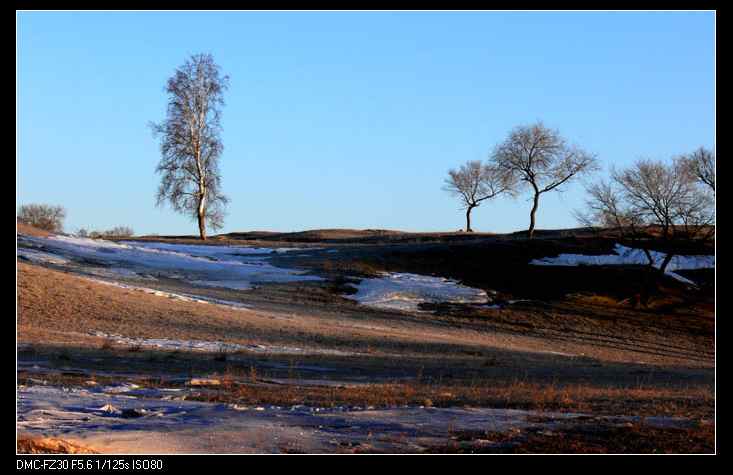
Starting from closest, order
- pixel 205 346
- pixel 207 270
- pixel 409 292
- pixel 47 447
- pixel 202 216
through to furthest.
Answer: pixel 47 447, pixel 205 346, pixel 409 292, pixel 207 270, pixel 202 216

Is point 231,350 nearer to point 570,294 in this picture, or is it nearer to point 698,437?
point 698,437

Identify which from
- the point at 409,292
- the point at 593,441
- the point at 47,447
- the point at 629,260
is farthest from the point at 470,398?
the point at 629,260

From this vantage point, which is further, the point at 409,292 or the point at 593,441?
the point at 409,292

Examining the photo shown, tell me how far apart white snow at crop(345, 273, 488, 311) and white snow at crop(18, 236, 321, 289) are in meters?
3.28

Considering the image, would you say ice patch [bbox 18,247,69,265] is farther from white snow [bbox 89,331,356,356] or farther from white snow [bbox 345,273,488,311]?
white snow [bbox 89,331,356,356]

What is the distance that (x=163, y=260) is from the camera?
45.2 metres

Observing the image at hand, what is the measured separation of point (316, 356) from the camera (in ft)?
68.9

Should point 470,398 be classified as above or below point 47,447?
below

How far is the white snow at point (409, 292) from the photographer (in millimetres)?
38156

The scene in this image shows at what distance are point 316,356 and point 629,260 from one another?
30605mm

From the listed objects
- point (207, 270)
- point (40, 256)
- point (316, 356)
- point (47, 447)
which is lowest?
point (316, 356)

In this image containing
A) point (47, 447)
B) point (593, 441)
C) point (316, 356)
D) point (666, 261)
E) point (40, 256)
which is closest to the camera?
point (47, 447)

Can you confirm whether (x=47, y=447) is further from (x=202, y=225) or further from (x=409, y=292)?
(x=202, y=225)

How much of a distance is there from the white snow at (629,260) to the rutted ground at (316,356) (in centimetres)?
609
